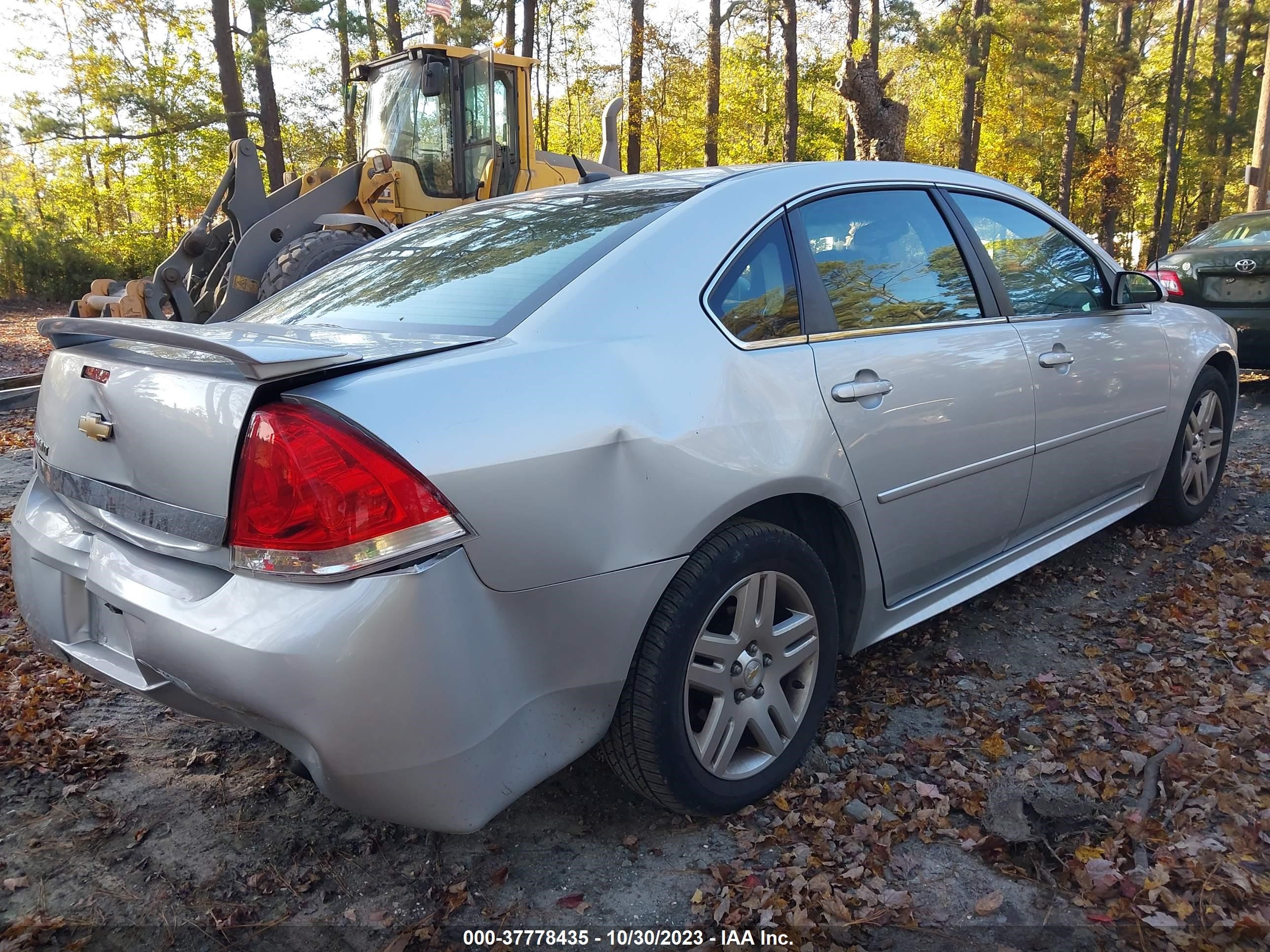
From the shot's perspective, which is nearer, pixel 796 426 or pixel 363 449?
pixel 363 449

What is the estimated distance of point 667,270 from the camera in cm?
228

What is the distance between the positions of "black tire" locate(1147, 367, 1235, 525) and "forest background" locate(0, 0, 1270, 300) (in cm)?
1612

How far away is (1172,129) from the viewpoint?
1086 inches

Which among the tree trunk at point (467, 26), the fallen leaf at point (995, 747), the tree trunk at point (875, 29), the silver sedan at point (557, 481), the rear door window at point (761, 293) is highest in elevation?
the tree trunk at point (875, 29)

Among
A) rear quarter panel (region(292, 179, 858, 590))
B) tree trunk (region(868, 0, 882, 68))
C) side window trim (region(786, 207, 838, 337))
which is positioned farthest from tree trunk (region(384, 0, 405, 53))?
rear quarter panel (region(292, 179, 858, 590))

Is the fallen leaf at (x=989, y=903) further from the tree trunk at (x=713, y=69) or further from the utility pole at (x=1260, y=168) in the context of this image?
the tree trunk at (x=713, y=69)

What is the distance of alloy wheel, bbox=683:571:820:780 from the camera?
2232 mm

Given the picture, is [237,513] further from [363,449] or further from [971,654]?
[971,654]

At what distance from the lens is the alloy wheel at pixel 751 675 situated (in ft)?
7.32

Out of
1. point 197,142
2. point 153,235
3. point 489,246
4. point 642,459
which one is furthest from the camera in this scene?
point 197,142

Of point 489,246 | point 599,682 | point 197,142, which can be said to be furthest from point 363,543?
point 197,142

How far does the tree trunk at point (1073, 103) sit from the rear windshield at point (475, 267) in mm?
28121

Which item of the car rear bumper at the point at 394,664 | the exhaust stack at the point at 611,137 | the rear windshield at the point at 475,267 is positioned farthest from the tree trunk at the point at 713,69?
the car rear bumper at the point at 394,664

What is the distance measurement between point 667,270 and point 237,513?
1.15 m
